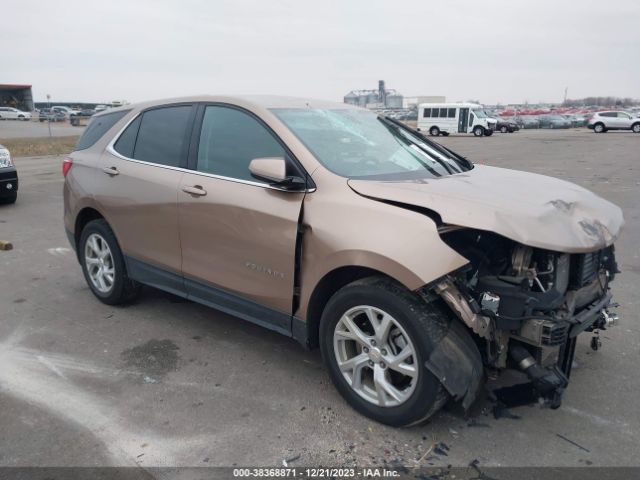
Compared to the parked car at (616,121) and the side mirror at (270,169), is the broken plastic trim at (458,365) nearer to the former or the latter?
the side mirror at (270,169)

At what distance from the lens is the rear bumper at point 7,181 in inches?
378

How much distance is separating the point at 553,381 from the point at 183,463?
6.37ft

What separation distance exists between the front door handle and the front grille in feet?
7.73

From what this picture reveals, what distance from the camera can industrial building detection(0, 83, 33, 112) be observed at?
72.2m

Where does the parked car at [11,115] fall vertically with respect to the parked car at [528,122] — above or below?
below

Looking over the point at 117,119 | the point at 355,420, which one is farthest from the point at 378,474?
the point at 117,119

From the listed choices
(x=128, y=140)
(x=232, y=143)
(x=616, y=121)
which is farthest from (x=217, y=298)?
(x=616, y=121)

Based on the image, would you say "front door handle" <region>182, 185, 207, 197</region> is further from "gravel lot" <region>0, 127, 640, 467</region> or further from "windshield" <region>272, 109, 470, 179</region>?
"gravel lot" <region>0, 127, 640, 467</region>

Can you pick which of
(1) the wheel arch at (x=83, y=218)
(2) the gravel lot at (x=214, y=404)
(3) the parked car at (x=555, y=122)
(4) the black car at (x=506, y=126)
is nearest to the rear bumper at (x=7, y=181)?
(2) the gravel lot at (x=214, y=404)

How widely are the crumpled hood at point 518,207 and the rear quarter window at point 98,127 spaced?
275 centimetres

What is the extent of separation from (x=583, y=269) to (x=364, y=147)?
1.58 m

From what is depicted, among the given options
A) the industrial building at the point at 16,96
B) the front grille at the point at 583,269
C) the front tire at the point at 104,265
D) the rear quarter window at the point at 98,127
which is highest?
the industrial building at the point at 16,96

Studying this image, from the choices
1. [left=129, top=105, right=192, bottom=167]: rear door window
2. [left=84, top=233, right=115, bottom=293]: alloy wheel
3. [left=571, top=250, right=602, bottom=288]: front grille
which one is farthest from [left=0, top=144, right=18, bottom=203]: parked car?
[left=571, top=250, right=602, bottom=288]: front grille

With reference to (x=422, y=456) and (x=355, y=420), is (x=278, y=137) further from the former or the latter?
(x=422, y=456)
